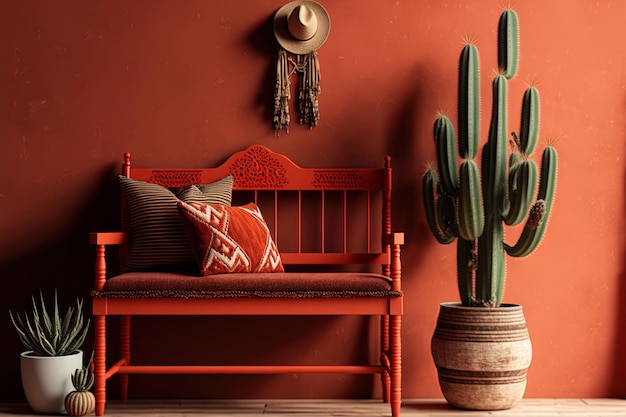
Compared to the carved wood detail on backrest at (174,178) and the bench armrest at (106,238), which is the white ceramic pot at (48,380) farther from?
the carved wood detail on backrest at (174,178)

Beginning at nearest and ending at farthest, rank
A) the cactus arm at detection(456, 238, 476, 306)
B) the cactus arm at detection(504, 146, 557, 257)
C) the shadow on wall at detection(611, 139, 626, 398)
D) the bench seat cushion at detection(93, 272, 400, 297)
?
1. the bench seat cushion at detection(93, 272, 400, 297)
2. the cactus arm at detection(504, 146, 557, 257)
3. the cactus arm at detection(456, 238, 476, 306)
4. the shadow on wall at detection(611, 139, 626, 398)

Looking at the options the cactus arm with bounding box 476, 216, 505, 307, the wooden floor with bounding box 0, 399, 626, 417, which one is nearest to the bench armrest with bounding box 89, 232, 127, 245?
the wooden floor with bounding box 0, 399, 626, 417

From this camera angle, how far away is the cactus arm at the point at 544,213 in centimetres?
311

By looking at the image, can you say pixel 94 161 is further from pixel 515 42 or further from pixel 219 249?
pixel 515 42

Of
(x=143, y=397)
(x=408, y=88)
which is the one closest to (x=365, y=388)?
(x=143, y=397)

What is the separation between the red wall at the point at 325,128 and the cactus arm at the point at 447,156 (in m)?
0.27

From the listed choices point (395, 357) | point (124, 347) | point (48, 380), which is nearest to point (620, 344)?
point (395, 357)

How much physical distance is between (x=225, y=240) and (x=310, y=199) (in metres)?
0.67

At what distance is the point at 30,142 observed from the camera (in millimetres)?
3547

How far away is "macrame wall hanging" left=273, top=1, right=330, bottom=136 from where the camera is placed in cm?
353

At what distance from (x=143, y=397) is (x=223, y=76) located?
1.54 metres

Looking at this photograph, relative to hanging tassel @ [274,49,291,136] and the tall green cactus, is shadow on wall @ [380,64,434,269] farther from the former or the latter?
hanging tassel @ [274,49,291,136]

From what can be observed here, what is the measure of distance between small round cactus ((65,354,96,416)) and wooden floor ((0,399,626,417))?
109mm

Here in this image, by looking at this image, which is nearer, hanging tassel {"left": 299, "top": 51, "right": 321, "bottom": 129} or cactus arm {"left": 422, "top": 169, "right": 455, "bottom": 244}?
cactus arm {"left": 422, "top": 169, "right": 455, "bottom": 244}
